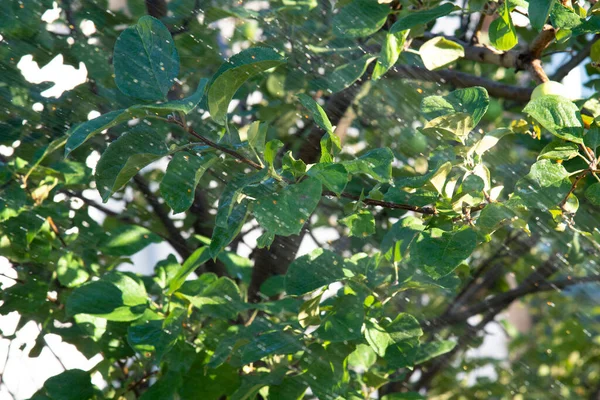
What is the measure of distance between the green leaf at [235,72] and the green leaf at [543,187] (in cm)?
25

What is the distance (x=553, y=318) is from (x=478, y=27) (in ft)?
5.71

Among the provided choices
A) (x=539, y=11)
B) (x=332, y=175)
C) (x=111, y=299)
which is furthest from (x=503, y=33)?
(x=111, y=299)

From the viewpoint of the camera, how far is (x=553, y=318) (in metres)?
2.57

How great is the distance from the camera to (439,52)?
908 mm

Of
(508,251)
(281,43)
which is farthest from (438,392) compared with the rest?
(281,43)

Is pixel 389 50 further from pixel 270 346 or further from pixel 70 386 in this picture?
pixel 70 386

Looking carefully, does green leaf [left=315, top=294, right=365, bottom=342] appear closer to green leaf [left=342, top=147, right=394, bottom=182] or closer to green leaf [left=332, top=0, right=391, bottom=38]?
green leaf [left=342, top=147, right=394, bottom=182]

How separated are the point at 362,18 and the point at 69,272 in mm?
510

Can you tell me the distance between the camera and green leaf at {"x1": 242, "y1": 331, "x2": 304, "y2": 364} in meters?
0.75

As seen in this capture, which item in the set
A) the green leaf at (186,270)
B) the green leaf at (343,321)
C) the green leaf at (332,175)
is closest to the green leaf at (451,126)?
the green leaf at (332,175)

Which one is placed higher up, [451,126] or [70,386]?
[451,126]

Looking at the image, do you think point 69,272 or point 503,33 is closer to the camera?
point 503,33

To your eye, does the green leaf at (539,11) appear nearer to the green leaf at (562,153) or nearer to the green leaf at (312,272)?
the green leaf at (562,153)

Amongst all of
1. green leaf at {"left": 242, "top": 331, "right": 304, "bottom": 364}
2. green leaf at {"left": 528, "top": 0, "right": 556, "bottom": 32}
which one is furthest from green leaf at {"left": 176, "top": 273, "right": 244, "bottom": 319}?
green leaf at {"left": 528, "top": 0, "right": 556, "bottom": 32}
